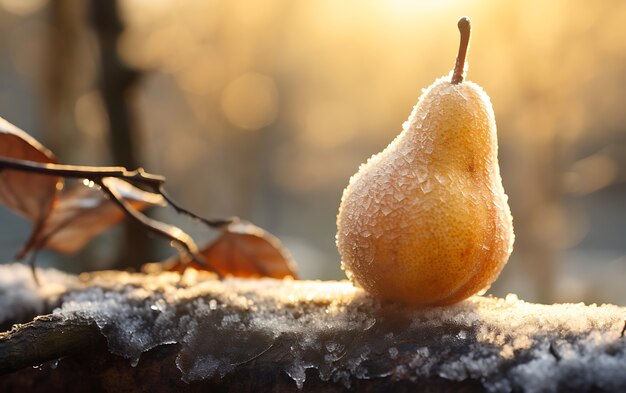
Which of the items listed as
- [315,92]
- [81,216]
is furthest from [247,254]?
[315,92]

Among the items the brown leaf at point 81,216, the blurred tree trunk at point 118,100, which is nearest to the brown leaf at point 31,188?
the brown leaf at point 81,216

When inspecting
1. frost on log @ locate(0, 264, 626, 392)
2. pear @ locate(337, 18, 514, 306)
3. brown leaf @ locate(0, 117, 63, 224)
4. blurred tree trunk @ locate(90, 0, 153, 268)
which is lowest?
frost on log @ locate(0, 264, 626, 392)

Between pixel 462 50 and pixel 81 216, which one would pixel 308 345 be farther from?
pixel 81 216

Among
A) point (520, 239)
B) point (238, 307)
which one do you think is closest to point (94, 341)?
point (238, 307)

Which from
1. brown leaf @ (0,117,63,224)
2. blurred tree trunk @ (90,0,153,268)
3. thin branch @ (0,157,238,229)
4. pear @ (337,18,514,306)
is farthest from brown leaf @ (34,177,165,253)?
blurred tree trunk @ (90,0,153,268)

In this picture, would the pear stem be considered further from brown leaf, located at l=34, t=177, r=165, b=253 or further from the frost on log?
brown leaf, located at l=34, t=177, r=165, b=253
